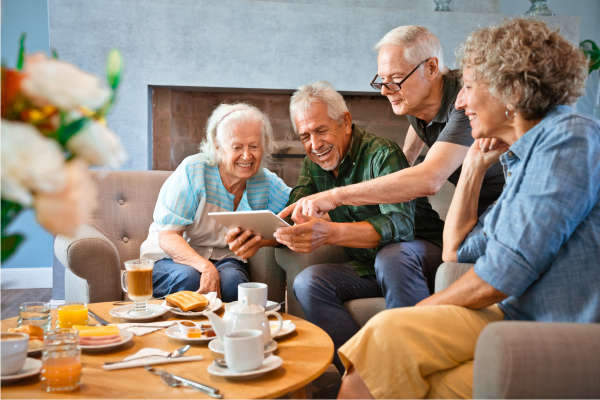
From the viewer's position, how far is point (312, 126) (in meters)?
2.00

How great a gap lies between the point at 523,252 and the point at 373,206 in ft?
3.33

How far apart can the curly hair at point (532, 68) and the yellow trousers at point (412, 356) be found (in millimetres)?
541

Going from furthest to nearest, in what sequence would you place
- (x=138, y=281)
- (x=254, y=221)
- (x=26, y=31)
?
(x=26, y=31)
(x=254, y=221)
(x=138, y=281)

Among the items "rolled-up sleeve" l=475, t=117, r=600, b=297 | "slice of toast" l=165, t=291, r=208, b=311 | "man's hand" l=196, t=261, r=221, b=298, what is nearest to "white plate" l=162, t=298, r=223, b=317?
"slice of toast" l=165, t=291, r=208, b=311

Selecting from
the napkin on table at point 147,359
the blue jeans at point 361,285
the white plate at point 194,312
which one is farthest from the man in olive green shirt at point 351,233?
the napkin on table at point 147,359

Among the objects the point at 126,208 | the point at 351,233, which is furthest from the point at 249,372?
the point at 126,208

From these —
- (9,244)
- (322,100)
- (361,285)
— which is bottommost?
(361,285)

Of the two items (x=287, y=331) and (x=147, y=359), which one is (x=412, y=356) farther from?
(x=147, y=359)

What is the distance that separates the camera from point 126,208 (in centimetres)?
245

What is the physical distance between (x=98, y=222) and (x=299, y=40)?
1821 millimetres

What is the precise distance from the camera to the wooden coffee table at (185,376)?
0.92 metres

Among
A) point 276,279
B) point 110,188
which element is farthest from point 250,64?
point 276,279

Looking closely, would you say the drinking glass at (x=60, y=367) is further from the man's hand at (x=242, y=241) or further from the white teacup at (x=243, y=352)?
the man's hand at (x=242, y=241)

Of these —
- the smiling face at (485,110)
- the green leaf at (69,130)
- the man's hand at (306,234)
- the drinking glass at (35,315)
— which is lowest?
the drinking glass at (35,315)
